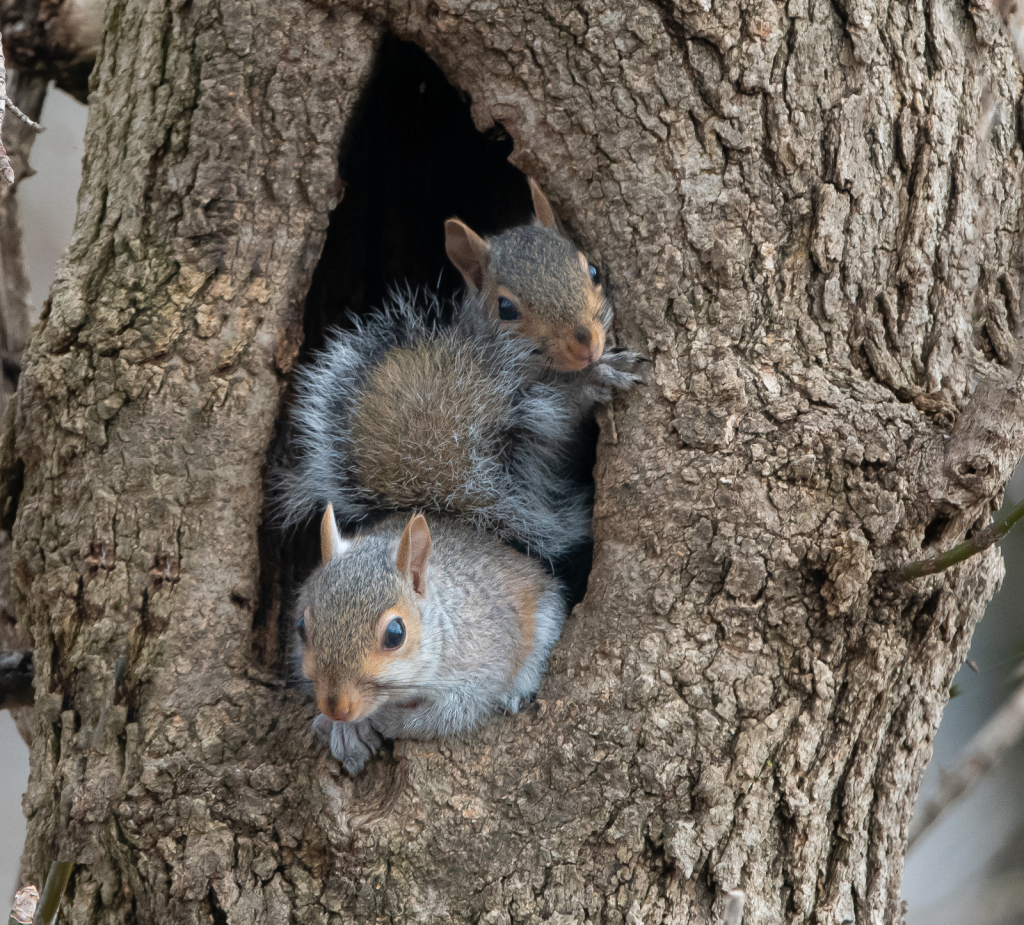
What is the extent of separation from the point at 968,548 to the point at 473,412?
44.5 inches

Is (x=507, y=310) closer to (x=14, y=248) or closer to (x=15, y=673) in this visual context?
(x=15, y=673)

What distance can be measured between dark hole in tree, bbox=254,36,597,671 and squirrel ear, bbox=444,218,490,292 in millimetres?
73

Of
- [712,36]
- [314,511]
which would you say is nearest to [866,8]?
[712,36]

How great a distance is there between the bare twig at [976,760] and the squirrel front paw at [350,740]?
3.73 feet

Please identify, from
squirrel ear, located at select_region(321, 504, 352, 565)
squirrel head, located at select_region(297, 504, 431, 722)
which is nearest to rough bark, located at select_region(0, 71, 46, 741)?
squirrel ear, located at select_region(321, 504, 352, 565)

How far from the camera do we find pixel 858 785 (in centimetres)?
191

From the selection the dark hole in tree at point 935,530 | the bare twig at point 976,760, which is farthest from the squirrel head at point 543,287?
the bare twig at point 976,760

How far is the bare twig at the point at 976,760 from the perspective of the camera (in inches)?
77.7

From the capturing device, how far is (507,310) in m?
2.37

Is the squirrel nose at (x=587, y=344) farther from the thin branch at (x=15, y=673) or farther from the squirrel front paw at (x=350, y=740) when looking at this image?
the thin branch at (x=15, y=673)

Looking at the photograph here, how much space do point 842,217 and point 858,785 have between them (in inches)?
44.0

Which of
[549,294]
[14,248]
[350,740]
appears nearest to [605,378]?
[549,294]

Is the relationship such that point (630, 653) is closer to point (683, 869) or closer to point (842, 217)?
point (683, 869)

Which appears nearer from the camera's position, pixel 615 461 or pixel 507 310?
pixel 615 461
